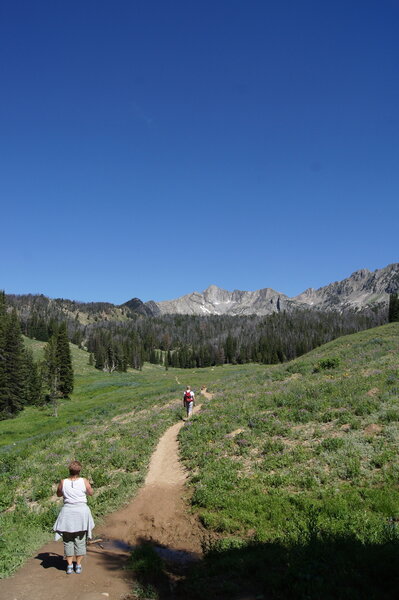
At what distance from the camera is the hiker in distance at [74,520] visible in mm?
9062

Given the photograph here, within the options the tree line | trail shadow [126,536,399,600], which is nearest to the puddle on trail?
trail shadow [126,536,399,600]

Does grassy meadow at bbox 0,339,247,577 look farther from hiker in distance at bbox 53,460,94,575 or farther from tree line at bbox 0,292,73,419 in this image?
tree line at bbox 0,292,73,419

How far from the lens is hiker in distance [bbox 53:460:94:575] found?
906cm

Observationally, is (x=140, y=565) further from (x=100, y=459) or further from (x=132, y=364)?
(x=132, y=364)

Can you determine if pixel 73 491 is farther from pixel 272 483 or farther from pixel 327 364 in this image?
pixel 327 364

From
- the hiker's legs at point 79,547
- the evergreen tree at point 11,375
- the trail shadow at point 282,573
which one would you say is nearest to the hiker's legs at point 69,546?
the hiker's legs at point 79,547

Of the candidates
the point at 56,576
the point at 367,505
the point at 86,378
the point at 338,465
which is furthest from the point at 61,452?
the point at 86,378

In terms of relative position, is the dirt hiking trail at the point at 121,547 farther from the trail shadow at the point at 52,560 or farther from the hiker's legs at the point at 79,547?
the hiker's legs at the point at 79,547

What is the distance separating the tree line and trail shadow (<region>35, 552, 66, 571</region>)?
180ft

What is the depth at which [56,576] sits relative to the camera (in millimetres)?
8836

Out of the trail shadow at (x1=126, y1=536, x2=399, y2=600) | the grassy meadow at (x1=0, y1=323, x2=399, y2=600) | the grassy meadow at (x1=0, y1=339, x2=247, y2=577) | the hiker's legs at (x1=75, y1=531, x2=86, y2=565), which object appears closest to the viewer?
the trail shadow at (x1=126, y1=536, x2=399, y2=600)

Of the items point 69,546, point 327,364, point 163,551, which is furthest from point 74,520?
point 327,364

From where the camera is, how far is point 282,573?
7.81 meters

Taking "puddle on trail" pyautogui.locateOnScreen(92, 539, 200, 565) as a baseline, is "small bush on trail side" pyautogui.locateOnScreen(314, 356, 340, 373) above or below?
above
